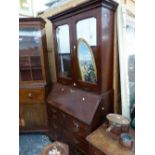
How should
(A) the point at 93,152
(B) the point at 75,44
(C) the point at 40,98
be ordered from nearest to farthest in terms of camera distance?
(A) the point at 93,152 < (B) the point at 75,44 < (C) the point at 40,98

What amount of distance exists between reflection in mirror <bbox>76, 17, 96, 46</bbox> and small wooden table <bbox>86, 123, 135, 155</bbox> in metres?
0.83

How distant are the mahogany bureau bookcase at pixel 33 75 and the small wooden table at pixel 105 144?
1.02m

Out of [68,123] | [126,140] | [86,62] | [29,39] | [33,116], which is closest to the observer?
[126,140]

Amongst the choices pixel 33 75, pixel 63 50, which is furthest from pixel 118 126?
pixel 33 75

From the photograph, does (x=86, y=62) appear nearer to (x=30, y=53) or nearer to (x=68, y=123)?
(x=68, y=123)

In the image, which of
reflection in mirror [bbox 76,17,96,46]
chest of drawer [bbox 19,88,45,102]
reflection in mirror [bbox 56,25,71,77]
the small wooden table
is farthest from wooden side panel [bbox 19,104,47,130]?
reflection in mirror [bbox 76,17,96,46]

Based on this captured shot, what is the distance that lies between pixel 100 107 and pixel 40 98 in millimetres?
965

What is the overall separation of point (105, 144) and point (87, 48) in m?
0.89

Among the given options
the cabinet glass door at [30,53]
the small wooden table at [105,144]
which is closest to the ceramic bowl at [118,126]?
the small wooden table at [105,144]

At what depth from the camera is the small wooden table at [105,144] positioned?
3.51 ft

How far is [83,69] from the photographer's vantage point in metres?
1.56
